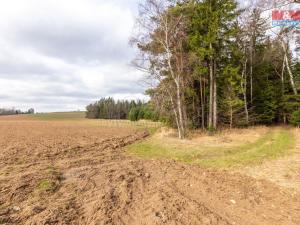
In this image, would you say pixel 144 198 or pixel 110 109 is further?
pixel 110 109

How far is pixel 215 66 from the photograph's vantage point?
19812 mm

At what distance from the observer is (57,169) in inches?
320

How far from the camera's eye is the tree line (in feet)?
56.1

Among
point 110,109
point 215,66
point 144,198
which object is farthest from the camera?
point 110,109

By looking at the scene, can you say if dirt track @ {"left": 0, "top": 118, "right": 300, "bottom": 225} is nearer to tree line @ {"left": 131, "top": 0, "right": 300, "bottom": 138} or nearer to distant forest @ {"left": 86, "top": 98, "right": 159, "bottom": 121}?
tree line @ {"left": 131, "top": 0, "right": 300, "bottom": 138}

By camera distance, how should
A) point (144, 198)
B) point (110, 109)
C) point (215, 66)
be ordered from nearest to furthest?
point (144, 198) < point (215, 66) < point (110, 109)

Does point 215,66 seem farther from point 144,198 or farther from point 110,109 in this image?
point 110,109

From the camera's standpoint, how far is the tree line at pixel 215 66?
17.1 meters

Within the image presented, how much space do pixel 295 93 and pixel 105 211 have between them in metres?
22.7

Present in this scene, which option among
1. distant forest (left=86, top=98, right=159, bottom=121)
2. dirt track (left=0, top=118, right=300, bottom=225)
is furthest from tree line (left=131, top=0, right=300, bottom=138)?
distant forest (left=86, top=98, right=159, bottom=121)

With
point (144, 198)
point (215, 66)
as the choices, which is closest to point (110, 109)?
point (215, 66)

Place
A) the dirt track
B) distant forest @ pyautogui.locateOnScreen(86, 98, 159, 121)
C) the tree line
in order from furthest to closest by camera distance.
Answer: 1. distant forest @ pyautogui.locateOnScreen(86, 98, 159, 121)
2. the tree line
3. the dirt track

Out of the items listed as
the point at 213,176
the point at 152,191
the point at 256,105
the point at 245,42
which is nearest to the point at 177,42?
the point at 245,42

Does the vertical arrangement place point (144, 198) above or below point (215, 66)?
below
